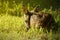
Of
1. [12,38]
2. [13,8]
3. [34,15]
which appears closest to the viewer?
[12,38]

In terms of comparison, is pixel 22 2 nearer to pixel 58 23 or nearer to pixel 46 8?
pixel 46 8

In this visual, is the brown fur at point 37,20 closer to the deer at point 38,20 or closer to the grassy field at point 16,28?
the deer at point 38,20

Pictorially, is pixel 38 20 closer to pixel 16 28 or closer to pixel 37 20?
pixel 37 20

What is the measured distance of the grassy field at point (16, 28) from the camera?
18.6ft

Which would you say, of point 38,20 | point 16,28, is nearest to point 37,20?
point 38,20

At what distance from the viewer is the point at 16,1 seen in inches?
319

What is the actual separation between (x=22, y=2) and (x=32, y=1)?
0.32m

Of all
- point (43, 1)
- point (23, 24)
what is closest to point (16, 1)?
point (43, 1)

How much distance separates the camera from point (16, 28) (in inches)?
247

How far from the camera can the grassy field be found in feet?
18.6

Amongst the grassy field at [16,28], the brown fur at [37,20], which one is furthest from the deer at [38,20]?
the grassy field at [16,28]

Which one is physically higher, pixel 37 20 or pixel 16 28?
pixel 37 20

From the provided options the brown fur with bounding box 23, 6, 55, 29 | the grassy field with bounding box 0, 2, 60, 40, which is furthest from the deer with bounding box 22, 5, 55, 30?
the grassy field with bounding box 0, 2, 60, 40

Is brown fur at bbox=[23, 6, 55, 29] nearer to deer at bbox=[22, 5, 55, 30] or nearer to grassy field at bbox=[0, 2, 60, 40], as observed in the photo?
deer at bbox=[22, 5, 55, 30]
